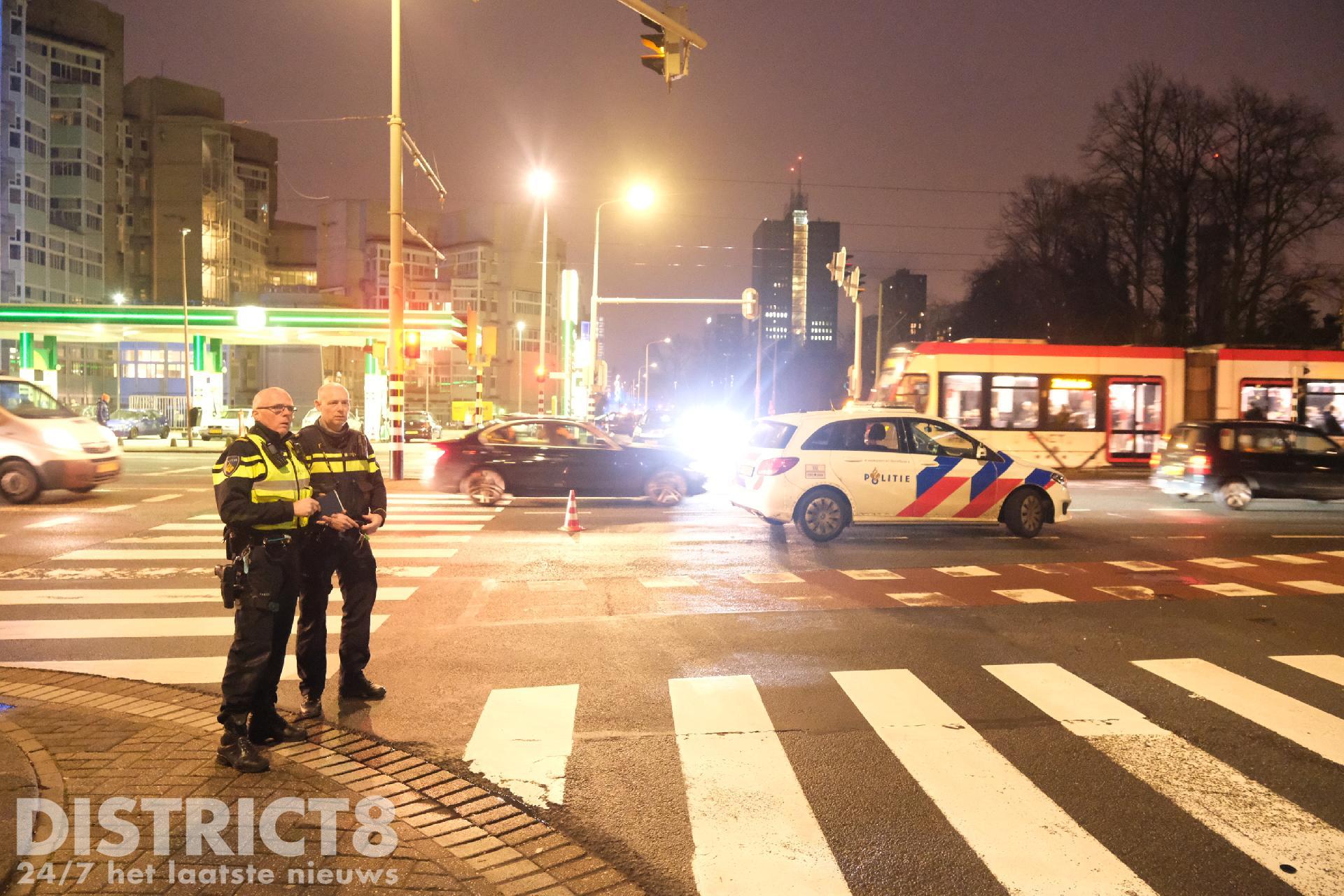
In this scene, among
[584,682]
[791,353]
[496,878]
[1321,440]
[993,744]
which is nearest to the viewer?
[496,878]

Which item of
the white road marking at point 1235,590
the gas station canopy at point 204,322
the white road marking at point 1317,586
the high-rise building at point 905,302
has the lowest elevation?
the white road marking at point 1235,590

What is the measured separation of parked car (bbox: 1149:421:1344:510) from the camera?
18.0 m

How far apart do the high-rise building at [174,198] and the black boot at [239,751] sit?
83.9m

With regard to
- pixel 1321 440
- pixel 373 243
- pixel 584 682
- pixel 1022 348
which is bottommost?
pixel 584 682

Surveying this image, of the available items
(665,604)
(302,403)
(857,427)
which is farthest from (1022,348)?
(302,403)

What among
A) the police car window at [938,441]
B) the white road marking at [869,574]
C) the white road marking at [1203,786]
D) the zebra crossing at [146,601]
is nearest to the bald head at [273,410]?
the zebra crossing at [146,601]

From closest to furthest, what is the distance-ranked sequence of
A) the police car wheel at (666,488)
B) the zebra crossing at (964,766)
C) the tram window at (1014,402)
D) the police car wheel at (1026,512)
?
1. the zebra crossing at (964,766)
2. the police car wheel at (1026,512)
3. the police car wheel at (666,488)
4. the tram window at (1014,402)

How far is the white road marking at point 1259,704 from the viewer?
550 centimetres

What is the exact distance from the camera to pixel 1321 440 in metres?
18.2

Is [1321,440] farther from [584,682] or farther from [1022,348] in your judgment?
[584,682]

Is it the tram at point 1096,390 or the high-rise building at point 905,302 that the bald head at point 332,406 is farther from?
the high-rise building at point 905,302

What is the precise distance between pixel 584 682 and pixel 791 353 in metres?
81.5

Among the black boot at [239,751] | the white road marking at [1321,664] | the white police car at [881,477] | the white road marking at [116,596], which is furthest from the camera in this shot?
the white police car at [881,477]

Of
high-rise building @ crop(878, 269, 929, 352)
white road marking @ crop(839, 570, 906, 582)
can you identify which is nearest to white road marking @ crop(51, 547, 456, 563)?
white road marking @ crop(839, 570, 906, 582)
